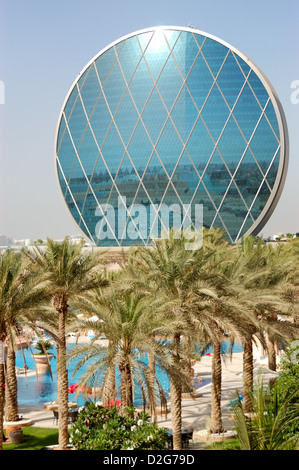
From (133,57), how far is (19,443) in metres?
58.0

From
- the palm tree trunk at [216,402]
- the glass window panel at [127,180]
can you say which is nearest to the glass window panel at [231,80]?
the glass window panel at [127,180]

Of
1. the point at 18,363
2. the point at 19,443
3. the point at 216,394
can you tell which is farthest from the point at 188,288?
the point at 18,363

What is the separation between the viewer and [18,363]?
1646 inches

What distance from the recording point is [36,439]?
21.9 meters

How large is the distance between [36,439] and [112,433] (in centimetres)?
909

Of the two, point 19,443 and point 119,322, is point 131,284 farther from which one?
point 19,443

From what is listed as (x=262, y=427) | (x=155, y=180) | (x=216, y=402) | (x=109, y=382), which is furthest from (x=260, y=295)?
(x=155, y=180)

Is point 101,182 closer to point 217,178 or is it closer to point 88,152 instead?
point 88,152

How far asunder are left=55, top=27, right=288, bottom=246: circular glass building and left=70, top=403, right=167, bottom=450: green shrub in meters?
53.5

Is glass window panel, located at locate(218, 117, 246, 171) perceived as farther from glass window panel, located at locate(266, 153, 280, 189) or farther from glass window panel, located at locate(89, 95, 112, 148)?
glass window panel, located at locate(89, 95, 112, 148)

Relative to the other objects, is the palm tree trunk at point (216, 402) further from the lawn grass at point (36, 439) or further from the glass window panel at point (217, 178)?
the glass window panel at point (217, 178)

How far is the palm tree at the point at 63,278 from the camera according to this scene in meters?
19.5

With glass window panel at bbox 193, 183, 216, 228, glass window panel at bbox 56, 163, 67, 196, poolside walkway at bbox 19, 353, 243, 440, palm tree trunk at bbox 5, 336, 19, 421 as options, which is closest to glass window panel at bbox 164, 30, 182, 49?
glass window panel at bbox 193, 183, 216, 228

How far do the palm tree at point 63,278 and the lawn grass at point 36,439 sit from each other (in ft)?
7.10
